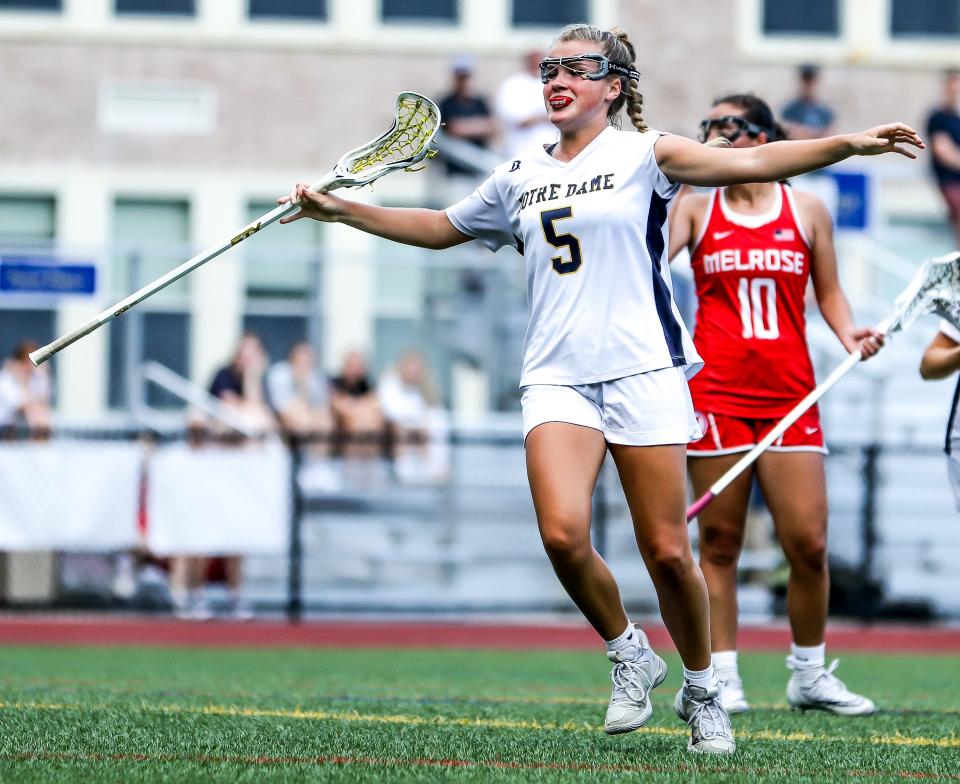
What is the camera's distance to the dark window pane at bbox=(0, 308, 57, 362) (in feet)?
55.9

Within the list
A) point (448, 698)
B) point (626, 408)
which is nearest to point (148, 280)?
point (448, 698)

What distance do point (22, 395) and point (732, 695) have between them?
30.7ft

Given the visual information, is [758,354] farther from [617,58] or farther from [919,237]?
[919,237]

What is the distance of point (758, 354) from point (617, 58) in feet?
5.73

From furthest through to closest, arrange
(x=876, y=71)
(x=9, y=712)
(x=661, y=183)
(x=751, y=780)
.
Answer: (x=876, y=71)
(x=9, y=712)
(x=661, y=183)
(x=751, y=780)

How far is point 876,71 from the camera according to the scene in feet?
72.8

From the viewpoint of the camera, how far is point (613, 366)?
19.7ft

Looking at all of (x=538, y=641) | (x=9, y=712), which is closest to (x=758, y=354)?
(x=9, y=712)

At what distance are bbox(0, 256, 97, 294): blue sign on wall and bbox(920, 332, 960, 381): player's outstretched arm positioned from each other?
8.71m

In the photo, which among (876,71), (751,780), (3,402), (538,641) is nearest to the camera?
(751,780)

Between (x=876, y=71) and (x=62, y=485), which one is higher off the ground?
(x=876, y=71)

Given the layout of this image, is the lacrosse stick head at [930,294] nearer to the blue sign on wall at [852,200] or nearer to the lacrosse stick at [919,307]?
the lacrosse stick at [919,307]

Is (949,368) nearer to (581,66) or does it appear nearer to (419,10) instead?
(581,66)

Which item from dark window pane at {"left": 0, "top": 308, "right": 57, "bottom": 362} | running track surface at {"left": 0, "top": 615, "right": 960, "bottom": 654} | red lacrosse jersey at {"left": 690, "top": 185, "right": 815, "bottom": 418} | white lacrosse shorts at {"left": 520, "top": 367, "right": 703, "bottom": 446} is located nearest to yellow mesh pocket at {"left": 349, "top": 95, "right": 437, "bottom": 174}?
white lacrosse shorts at {"left": 520, "top": 367, "right": 703, "bottom": 446}
